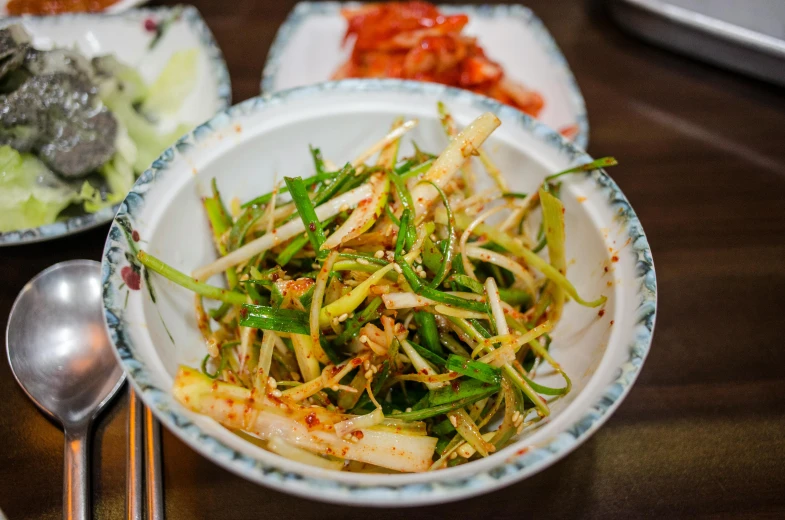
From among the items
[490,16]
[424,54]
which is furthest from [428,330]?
[490,16]

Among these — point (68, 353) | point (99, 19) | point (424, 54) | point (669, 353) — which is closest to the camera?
point (68, 353)

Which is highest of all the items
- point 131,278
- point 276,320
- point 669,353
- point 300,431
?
point 131,278

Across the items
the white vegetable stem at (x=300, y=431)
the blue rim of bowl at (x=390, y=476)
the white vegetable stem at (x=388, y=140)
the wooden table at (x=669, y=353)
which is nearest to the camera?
the blue rim of bowl at (x=390, y=476)

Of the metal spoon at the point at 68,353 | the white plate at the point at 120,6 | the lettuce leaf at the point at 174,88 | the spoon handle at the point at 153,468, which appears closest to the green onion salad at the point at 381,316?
the spoon handle at the point at 153,468

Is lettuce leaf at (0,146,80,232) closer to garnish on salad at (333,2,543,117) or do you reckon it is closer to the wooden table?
the wooden table

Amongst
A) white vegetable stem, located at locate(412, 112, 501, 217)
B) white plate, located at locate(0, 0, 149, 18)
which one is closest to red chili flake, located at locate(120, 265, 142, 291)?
white vegetable stem, located at locate(412, 112, 501, 217)

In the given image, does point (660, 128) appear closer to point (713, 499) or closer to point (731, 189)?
point (731, 189)

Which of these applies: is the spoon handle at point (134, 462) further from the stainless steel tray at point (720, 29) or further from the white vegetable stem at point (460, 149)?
the stainless steel tray at point (720, 29)

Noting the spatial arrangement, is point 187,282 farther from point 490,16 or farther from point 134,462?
point 490,16
